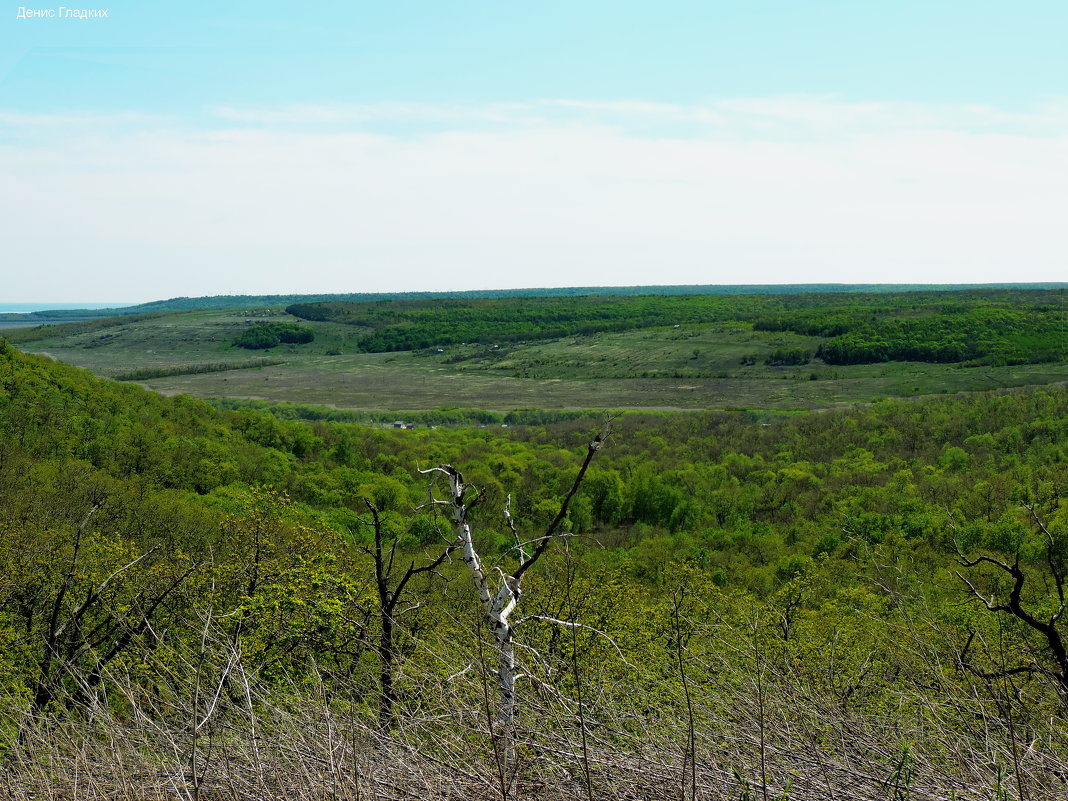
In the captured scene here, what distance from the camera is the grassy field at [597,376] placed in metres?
134

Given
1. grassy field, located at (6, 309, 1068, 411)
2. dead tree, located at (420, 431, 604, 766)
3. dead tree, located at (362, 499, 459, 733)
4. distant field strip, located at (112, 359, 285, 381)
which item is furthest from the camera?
distant field strip, located at (112, 359, 285, 381)

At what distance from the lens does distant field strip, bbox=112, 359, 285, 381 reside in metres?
165

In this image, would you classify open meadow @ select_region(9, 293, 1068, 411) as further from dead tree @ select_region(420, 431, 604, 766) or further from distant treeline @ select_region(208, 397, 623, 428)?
dead tree @ select_region(420, 431, 604, 766)

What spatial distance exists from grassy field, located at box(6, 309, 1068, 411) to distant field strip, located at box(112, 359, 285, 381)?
2.59ft

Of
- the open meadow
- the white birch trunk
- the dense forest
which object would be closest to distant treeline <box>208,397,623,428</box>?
the dense forest

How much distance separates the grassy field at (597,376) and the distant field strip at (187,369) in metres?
0.79

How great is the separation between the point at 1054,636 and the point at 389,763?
4114mm

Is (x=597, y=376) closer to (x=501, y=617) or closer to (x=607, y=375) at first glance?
(x=607, y=375)

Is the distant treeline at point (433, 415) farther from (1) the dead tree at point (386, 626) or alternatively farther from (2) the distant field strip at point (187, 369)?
(1) the dead tree at point (386, 626)

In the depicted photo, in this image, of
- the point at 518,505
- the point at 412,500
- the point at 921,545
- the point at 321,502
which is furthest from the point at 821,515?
the point at 321,502

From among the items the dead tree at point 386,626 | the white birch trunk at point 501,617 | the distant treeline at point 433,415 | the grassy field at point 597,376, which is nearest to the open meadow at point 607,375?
the grassy field at point 597,376

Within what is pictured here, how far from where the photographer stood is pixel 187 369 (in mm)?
179125

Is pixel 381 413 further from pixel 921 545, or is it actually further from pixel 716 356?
pixel 921 545

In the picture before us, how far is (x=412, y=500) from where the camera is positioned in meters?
66.2
